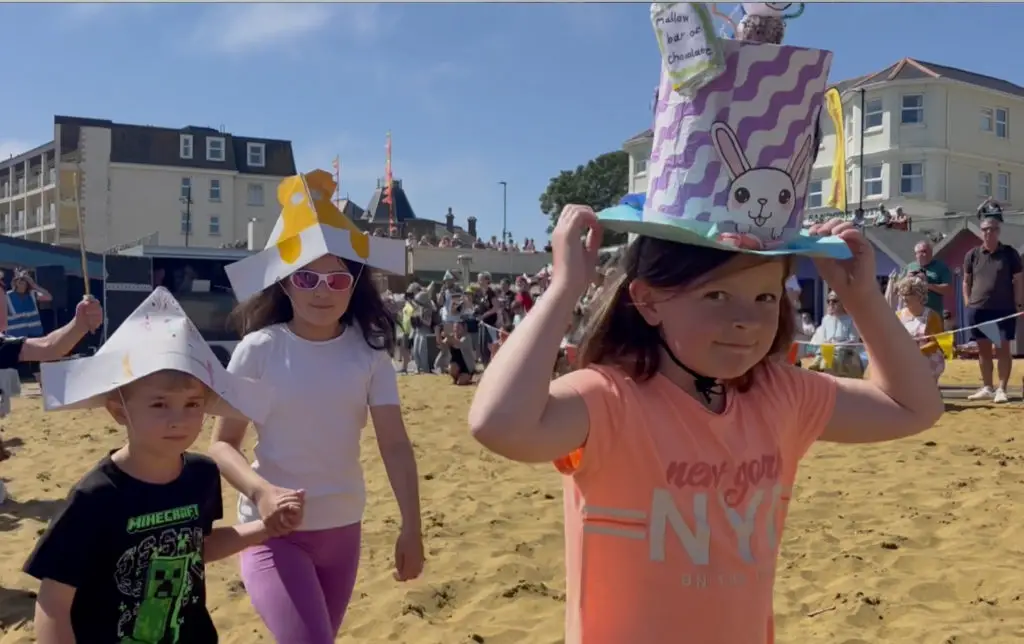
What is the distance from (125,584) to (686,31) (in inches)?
72.3

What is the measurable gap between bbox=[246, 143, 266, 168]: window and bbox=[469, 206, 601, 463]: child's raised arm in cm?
6383

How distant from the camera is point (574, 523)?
1965mm

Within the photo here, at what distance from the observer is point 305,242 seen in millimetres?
3125

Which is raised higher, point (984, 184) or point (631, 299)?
point (984, 184)

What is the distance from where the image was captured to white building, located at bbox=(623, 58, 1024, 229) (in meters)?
40.8

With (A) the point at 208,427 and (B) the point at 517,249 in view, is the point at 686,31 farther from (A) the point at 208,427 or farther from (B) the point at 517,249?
(B) the point at 517,249

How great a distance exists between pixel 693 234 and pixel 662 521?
Result: 1.89 ft

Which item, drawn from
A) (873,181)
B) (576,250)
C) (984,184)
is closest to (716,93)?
(576,250)

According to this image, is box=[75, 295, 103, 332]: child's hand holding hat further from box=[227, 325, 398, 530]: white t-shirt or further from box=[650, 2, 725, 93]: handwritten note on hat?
box=[650, 2, 725, 93]: handwritten note on hat

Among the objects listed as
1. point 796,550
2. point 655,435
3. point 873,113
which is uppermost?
point 873,113

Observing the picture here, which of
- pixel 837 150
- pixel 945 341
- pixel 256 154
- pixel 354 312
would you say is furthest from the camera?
pixel 256 154

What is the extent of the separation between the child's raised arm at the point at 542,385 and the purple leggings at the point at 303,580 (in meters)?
1.21

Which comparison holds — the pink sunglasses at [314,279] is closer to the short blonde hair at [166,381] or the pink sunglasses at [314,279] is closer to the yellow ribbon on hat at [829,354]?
the short blonde hair at [166,381]

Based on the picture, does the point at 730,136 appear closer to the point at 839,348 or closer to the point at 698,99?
the point at 698,99
